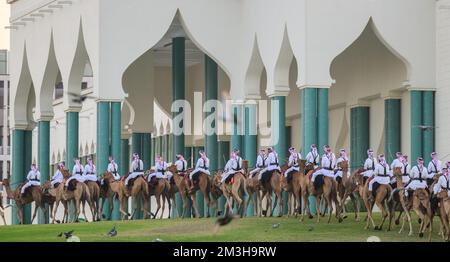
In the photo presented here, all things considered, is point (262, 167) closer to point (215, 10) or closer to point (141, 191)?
point (141, 191)

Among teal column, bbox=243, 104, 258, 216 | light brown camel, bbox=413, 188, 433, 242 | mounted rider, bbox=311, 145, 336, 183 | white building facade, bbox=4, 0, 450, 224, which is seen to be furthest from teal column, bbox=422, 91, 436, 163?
light brown camel, bbox=413, 188, 433, 242

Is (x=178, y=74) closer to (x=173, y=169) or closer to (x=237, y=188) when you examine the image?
(x=173, y=169)

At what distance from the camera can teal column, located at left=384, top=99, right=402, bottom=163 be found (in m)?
55.0

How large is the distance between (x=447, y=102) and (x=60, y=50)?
13.4m

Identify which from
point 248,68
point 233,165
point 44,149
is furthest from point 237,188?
point 44,149

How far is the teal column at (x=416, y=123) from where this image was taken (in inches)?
2030

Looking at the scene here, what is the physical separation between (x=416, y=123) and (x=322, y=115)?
2.84 metres

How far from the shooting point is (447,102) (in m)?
51.2

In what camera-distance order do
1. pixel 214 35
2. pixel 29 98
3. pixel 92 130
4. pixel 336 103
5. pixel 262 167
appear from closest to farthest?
pixel 262 167 < pixel 214 35 < pixel 336 103 < pixel 29 98 < pixel 92 130

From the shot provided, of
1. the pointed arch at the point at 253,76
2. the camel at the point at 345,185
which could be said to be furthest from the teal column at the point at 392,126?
the camel at the point at 345,185

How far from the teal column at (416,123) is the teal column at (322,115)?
2664 millimetres

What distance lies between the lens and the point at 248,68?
55.7 m

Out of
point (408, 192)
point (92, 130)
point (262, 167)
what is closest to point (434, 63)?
point (262, 167)

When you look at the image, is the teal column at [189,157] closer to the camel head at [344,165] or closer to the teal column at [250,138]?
the teal column at [250,138]
